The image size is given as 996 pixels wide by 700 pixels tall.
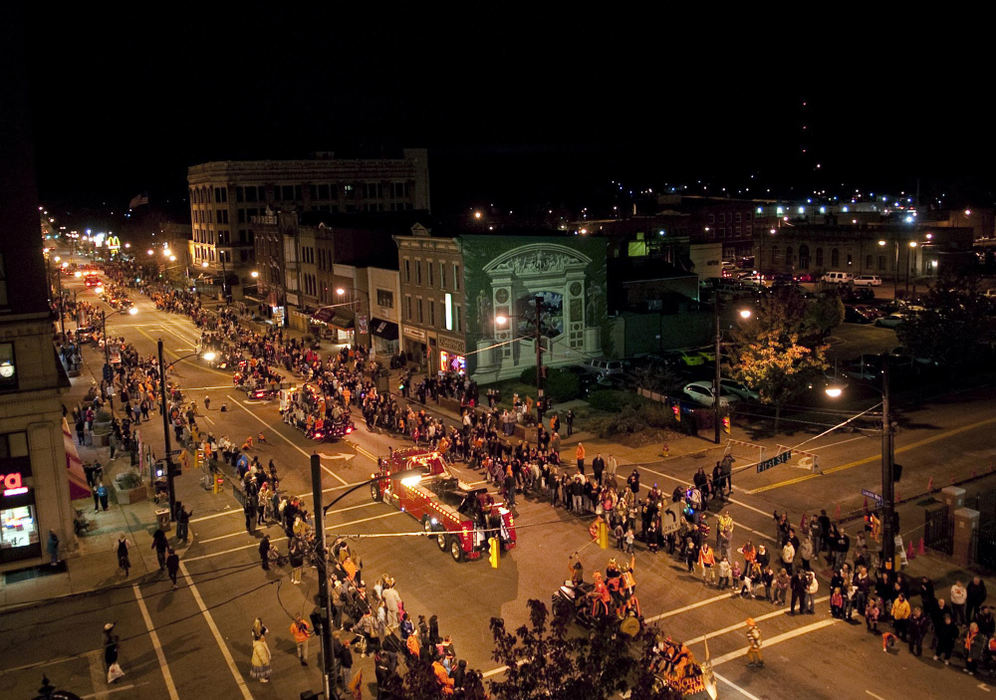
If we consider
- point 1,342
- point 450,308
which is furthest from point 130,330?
point 1,342

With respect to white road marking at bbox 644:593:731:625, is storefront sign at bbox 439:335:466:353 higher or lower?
higher

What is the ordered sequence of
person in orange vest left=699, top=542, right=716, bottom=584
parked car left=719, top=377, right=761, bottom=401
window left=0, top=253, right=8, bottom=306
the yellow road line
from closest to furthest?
person in orange vest left=699, top=542, right=716, bottom=584 → window left=0, top=253, right=8, bottom=306 → the yellow road line → parked car left=719, top=377, right=761, bottom=401

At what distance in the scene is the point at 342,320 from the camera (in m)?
64.8

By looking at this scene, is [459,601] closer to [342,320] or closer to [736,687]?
[736,687]

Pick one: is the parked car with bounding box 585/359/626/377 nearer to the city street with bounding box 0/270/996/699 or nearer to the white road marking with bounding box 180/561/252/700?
the city street with bounding box 0/270/996/699

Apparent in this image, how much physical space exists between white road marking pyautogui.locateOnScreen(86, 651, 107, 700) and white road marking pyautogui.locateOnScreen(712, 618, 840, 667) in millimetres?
14059

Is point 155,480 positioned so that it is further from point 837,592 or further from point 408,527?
point 837,592

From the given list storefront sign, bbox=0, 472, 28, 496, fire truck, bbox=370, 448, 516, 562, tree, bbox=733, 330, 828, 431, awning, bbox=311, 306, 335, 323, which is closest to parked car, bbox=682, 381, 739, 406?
tree, bbox=733, 330, 828, 431

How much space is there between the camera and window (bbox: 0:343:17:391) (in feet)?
84.4

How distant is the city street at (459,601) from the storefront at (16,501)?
8.67 ft

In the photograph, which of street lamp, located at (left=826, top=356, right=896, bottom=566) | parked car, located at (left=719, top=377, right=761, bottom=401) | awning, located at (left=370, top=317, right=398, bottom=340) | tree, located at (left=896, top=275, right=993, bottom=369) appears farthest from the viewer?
awning, located at (left=370, top=317, right=398, bottom=340)

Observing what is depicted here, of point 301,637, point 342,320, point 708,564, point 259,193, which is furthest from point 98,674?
point 259,193

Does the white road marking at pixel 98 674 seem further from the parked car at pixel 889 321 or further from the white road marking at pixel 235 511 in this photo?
the parked car at pixel 889 321

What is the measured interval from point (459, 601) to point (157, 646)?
7792 mm
